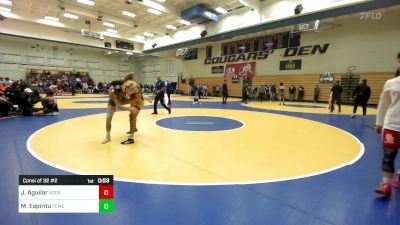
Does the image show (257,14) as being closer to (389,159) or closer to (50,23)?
(389,159)

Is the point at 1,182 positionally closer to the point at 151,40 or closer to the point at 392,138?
the point at 392,138

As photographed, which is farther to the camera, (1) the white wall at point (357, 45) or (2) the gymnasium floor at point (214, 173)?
(1) the white wall at point (357, 45)

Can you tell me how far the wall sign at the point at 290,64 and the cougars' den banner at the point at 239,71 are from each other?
3048mm

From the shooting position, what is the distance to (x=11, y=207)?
7.87ft

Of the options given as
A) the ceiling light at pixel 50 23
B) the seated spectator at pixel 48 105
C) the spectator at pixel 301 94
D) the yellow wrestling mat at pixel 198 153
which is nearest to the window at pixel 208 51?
the spectator at pixel 301 94

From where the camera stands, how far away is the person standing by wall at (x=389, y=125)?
2.71 meters

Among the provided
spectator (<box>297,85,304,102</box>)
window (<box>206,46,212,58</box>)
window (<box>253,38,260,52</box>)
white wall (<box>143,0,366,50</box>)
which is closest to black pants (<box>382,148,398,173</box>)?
white wall (<box>143,0,366,50</box>)

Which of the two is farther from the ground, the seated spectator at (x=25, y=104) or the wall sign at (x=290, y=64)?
the wall sign at (x=290, y=64)

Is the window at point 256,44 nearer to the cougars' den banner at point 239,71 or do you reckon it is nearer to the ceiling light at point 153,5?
the cougars' den banner at point 239,71

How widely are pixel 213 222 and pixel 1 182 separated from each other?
2.93m

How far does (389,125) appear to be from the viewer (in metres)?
2.78

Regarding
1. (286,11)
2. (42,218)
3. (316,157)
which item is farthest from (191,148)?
(286,11)

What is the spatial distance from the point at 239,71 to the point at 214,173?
22421 mm
